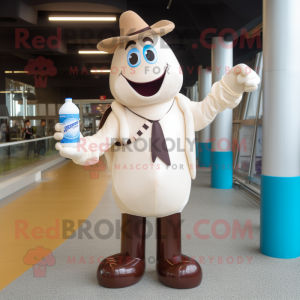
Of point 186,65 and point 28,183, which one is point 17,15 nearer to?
point 28,183

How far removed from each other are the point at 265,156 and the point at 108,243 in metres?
1.89

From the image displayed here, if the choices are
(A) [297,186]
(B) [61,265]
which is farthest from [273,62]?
(B) [61,265]

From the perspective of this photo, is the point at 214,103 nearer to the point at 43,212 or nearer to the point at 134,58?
the point at 134,58

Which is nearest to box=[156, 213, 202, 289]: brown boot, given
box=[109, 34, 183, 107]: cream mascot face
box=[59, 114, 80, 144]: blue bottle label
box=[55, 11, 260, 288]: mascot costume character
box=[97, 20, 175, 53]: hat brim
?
box=[55, 11, 260, 288]: mascot costume character

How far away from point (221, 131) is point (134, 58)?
15.2ft

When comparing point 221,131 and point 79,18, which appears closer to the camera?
point 79,18

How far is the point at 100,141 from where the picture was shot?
2674 millimetres

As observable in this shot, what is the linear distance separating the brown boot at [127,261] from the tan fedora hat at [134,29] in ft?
4.52

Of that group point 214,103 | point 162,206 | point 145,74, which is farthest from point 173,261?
point 145,74

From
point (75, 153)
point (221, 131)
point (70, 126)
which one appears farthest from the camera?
point (221, 131)

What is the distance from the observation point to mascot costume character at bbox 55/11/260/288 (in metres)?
2.59

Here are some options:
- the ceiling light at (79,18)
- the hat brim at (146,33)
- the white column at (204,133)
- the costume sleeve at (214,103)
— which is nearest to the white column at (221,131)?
the ceiling light at (79,18)

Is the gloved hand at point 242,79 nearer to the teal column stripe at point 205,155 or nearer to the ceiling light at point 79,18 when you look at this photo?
the ceiling light at point 79,18

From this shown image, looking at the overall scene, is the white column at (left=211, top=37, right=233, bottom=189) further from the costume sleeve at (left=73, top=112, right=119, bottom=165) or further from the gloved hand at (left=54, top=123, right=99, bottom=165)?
the gloved hand at (left=54, top=123, right=99, bottom=165)
